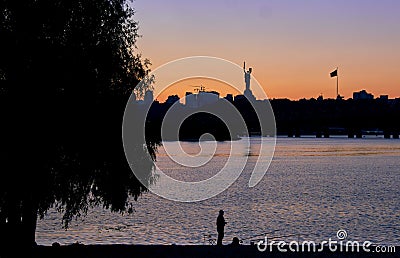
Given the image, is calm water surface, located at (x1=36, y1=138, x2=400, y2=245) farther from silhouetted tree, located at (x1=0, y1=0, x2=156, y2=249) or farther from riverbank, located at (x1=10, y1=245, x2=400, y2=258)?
silhouetted tree, located at (x1=0, y1=0, x2=156, y2=249)

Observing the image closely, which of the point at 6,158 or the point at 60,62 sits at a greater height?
the point at 60,62

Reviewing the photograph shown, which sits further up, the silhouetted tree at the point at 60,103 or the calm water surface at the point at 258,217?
the silhouetted tree at the point at 60,103

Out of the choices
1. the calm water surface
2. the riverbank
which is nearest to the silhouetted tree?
the riverbank

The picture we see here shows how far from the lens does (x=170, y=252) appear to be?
96.9ft

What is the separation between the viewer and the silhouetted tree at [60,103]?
2372 centimetres

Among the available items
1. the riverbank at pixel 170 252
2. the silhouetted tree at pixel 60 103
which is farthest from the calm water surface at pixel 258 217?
the silhouetted tree at pixel 60 103

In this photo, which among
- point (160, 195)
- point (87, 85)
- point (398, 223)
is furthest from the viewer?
point (160, 195)

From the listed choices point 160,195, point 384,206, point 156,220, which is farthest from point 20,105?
point 160,195

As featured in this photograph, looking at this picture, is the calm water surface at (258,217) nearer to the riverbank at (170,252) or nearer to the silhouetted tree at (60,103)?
the riverbank at (170,252)

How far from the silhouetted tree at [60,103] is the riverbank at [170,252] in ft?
6.16

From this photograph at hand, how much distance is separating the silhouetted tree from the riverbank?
73.9 inches

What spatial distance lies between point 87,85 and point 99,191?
5.22m

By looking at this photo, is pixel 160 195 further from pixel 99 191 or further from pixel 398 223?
pixel 99 191

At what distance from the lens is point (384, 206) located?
7094 centimetres
